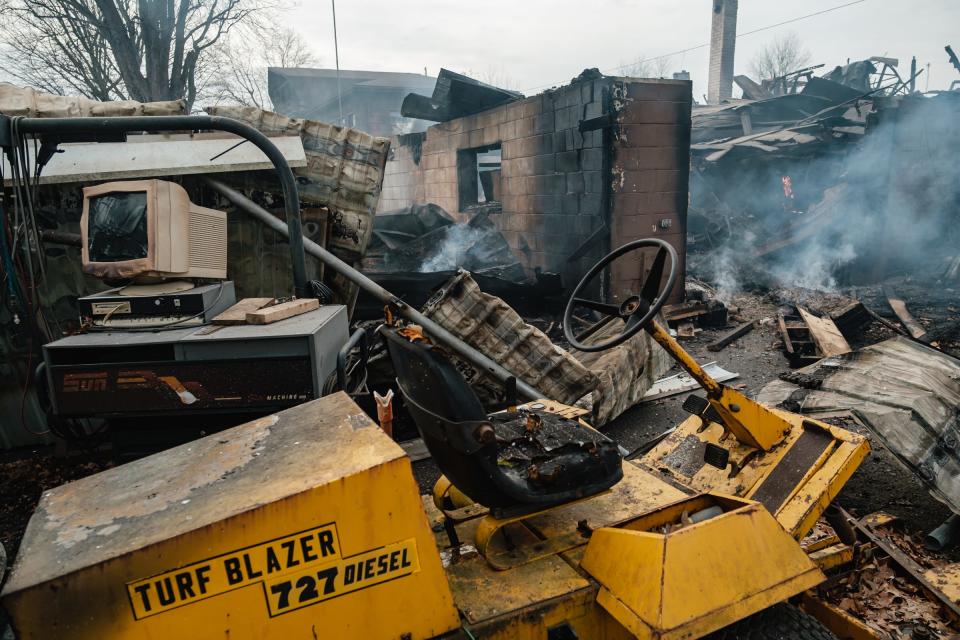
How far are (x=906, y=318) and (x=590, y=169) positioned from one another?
4780 mm

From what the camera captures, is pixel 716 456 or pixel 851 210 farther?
pixel 851 210

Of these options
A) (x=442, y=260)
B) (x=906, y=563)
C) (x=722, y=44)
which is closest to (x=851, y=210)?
(x=442, y=260)

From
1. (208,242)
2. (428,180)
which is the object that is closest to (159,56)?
(428,180)

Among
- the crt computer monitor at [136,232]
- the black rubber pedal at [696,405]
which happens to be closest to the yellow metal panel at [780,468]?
the black rubber pedal at [696,405]

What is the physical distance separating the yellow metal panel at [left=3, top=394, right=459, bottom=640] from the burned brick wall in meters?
6.85

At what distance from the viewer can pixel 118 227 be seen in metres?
3.80

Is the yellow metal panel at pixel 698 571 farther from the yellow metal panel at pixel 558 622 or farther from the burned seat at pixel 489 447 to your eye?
the burned seat at pixel 489 447

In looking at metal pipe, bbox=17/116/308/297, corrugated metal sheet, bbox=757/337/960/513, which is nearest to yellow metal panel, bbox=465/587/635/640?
corrugated metal sheet, bbox=757/337/960/513

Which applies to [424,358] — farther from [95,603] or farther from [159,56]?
[159,56]

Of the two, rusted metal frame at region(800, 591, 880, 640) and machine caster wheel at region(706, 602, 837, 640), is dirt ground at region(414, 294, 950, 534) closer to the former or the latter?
rusted metal frame at region(800, 591, 880, 640)

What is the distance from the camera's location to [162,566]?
4.71ft

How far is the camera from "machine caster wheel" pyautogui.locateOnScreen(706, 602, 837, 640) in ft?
6.26

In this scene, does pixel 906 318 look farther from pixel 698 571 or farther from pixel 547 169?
pixel 698 571

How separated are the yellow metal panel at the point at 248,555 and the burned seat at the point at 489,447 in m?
0.25
